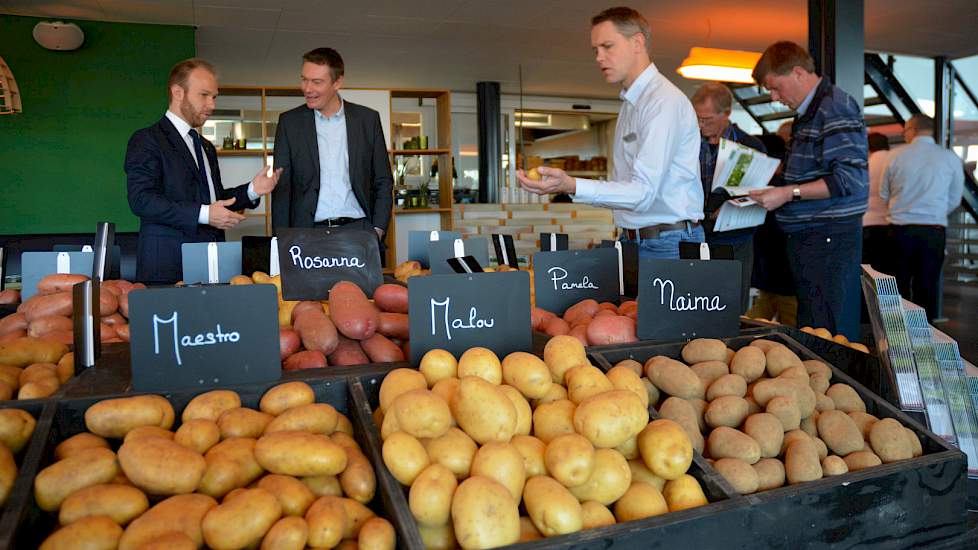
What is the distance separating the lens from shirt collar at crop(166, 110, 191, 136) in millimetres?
2852

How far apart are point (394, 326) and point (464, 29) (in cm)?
554

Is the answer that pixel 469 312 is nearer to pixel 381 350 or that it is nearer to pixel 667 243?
pixel 381 350

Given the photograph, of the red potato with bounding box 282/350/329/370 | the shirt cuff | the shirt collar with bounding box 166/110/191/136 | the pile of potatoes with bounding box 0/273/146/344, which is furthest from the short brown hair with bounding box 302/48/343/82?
the red potato with bounding box 282/350/329/370

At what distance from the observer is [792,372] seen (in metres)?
1.17

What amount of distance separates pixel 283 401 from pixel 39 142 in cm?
557

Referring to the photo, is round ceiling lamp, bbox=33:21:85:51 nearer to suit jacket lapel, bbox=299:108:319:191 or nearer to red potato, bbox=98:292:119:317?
suit jacket lapel, bbox=299:108:319:191

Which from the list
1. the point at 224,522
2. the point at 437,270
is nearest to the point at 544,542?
the point at 224,522

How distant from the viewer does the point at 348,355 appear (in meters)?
1.30

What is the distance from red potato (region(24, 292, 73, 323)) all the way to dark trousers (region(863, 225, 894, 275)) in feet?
18.5

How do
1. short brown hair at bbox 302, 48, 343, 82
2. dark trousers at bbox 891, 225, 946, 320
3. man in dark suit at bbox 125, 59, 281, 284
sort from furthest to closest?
dark trousers at bbox 891, 225, 946, 320
short brown hair at bbox 302, 48, 343, 82
man in dark suit at bbox 125, 59, 281, 284

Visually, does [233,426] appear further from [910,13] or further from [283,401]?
[910,13]

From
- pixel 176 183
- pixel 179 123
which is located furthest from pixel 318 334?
pixel 179 123

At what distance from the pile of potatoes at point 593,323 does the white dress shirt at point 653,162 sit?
57 cm

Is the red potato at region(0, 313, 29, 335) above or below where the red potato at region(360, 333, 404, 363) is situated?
above
